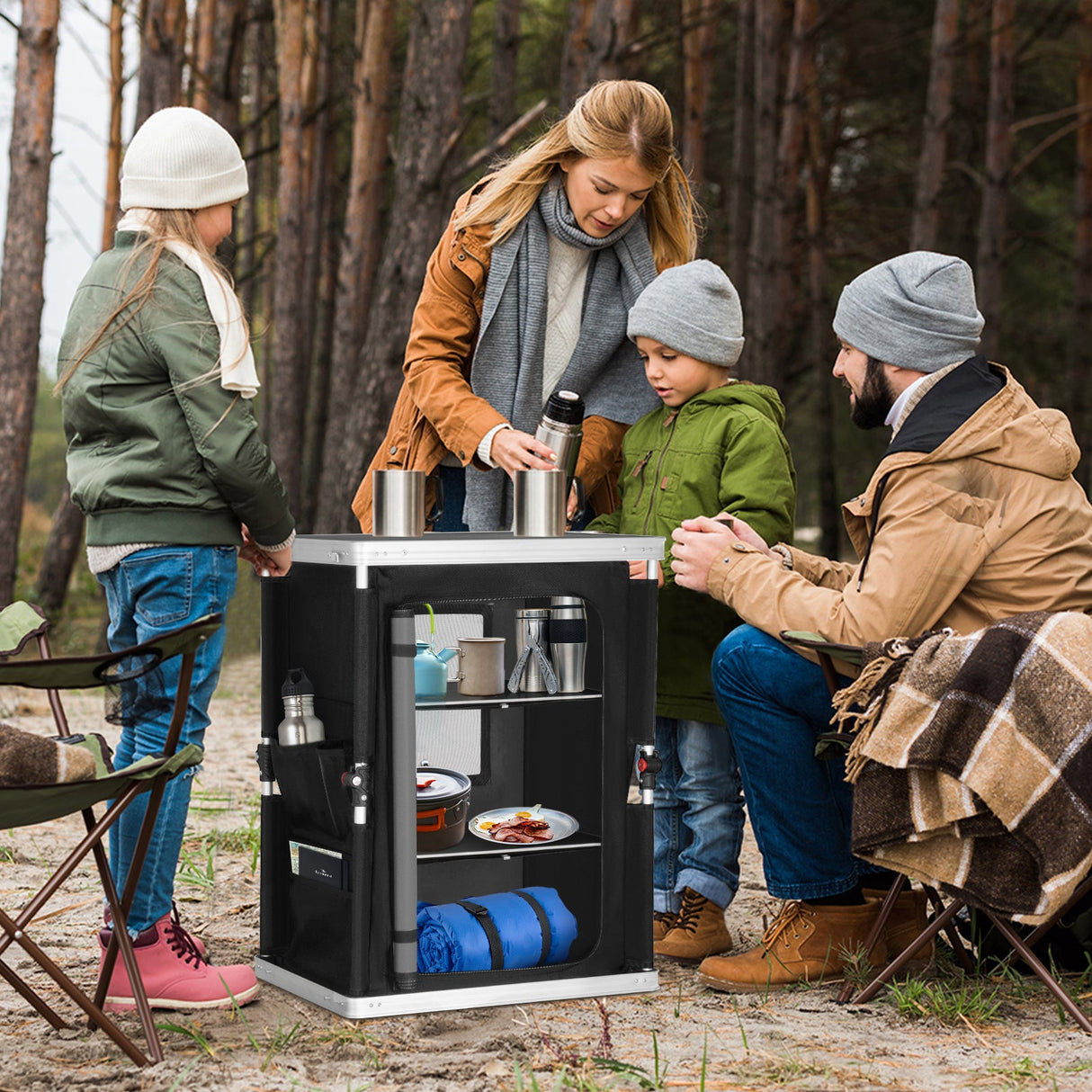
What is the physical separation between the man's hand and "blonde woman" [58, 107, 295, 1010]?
87 centimetres

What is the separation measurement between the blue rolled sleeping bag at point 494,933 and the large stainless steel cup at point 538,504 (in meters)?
0.82

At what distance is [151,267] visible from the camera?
2959 millimetres

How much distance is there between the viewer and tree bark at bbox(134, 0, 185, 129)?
9828 millimetres

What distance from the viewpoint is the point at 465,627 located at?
138 inches

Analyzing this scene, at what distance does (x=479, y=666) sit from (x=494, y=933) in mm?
579

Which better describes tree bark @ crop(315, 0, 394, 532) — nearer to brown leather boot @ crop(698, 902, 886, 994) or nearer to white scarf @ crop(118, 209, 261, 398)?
white scarf @ crop(118, 209, 261, 398)

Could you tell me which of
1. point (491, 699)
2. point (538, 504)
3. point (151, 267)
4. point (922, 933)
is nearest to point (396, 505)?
point (538, 504)

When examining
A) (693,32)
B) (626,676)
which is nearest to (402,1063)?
(626,676)

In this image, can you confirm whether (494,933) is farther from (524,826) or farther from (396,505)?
(396,505)

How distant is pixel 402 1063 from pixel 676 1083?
1.66 ft

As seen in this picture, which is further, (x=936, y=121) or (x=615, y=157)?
(x=936, y=121)

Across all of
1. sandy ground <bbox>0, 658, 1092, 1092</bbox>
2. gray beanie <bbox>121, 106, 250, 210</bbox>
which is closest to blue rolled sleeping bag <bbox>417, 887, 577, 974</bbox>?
sandy ground <bbox>0, 658, 1092, 1092</bbox>

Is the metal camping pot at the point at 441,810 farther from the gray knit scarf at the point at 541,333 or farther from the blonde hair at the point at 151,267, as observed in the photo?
the blonde hair at the point at 151,267

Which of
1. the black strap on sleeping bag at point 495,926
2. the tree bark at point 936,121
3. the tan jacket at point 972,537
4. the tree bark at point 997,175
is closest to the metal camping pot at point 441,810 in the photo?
the black strap on sleeping bag at point 495,926
